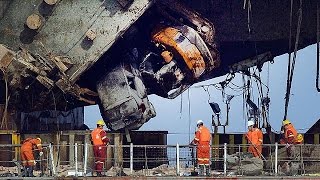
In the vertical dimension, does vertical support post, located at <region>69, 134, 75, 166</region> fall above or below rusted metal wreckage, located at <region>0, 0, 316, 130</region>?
below

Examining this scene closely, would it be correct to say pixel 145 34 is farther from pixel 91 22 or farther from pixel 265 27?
pixel 265 27

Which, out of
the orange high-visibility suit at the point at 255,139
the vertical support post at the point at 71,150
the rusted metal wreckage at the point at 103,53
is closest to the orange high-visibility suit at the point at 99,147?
the vertical support post at the point at 71,150

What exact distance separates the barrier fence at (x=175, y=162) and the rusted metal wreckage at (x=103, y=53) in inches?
73.7

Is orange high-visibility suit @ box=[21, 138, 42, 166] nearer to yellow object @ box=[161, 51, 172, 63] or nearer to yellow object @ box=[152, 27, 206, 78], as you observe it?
yellow object @ box=[161, 51, 172, 63]

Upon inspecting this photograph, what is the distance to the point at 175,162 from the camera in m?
18.4

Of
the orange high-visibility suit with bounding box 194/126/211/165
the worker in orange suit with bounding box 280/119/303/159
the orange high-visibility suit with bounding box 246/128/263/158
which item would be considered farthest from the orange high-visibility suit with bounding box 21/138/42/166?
the worker in orange suit with bounding box 280/119/303/159

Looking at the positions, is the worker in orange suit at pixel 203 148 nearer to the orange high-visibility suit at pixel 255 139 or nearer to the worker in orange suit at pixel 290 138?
the orange high-visibility suit at pixel 255 139

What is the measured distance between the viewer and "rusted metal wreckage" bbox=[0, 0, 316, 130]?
21406 millimetres

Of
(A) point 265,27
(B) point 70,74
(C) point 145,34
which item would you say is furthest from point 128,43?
(A) point 265,27

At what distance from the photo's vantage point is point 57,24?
861 inches

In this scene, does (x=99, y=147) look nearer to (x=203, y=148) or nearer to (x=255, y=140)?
(x=203, y=148)

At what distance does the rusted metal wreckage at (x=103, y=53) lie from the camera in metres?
21.4

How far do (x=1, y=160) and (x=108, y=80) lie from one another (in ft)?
14.4

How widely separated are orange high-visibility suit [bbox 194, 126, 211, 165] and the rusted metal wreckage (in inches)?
164
